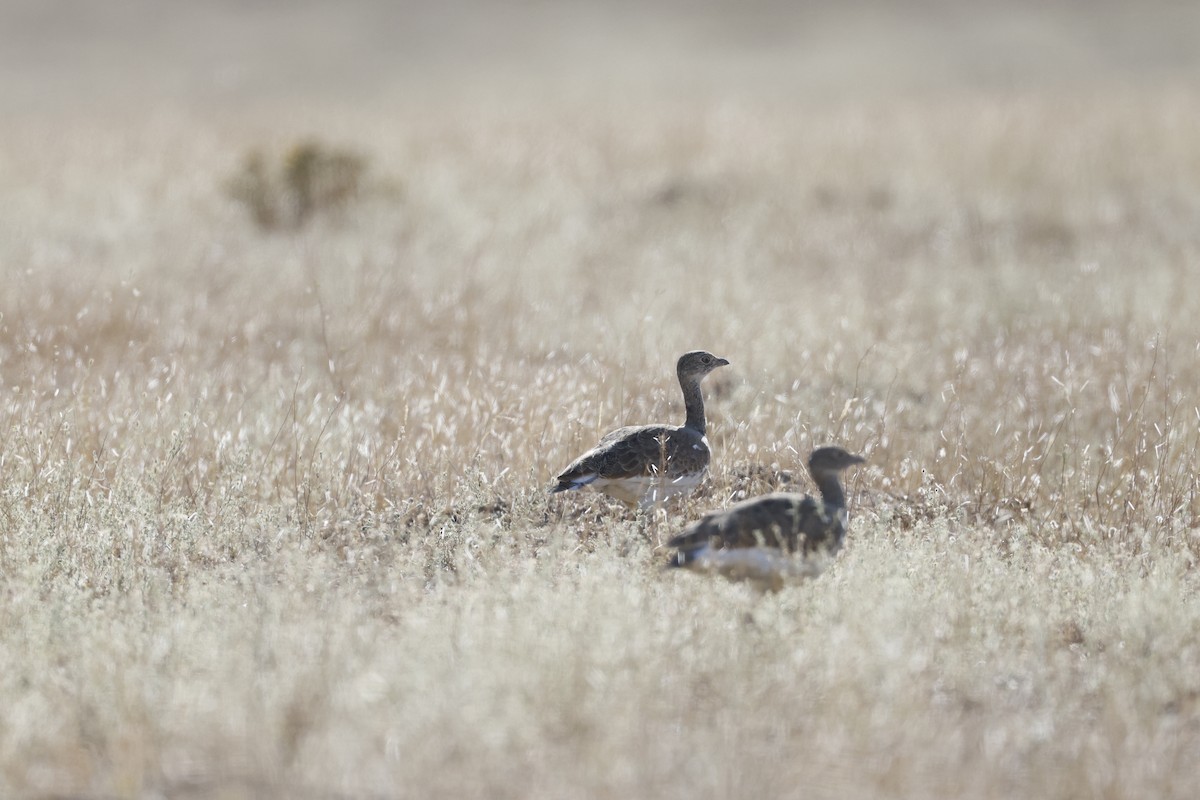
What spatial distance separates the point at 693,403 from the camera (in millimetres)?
6844

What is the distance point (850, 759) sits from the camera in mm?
3854

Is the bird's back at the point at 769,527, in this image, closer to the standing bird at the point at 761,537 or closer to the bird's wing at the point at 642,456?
the standing bird at the point at 761,537

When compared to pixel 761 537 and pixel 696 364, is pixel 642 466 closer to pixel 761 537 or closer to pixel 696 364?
pixel 696 364

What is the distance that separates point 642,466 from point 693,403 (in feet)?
2.97

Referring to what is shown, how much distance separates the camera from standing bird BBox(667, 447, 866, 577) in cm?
491

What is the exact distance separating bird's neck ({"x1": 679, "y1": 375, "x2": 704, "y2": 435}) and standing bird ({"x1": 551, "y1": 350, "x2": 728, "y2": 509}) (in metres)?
0.40

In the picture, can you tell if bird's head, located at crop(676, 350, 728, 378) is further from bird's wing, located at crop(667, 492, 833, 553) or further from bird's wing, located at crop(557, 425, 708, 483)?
bird's wing, located at crop(667, 492, 833, 553)

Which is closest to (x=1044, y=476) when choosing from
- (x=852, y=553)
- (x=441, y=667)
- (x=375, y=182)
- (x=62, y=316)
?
(x=852, y=553)

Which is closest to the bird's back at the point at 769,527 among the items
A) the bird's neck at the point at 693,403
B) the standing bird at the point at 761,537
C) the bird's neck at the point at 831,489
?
the standing bird at the point at 761,537

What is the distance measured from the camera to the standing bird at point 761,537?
4.91 meters

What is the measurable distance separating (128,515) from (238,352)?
3.45m

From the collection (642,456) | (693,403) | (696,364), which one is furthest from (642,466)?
(696,364)

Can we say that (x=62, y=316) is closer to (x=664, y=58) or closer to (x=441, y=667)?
(x=441, y=667)

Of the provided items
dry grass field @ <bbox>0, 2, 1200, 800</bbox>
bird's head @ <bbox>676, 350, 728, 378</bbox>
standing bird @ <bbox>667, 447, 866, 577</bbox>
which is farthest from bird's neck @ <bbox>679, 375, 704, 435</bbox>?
standing bird @ <bbox>667, 447, 866, 577</bbox>
